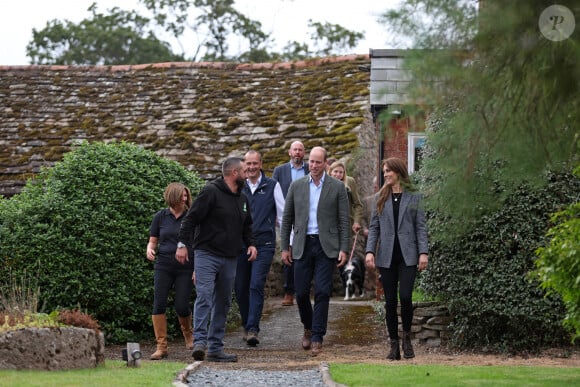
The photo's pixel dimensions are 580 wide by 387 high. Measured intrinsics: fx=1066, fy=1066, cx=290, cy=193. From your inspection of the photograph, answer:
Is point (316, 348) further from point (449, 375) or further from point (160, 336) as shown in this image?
point (449, 375)

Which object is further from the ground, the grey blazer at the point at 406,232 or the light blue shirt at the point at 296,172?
the light blue shirt at the point at 296,172

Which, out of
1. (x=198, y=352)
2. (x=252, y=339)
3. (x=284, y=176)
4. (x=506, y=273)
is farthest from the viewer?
(x=284, y=176)

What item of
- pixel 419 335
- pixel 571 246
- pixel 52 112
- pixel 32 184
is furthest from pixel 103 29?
pixel 571 246

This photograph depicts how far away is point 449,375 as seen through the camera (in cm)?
980

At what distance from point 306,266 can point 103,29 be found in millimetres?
36069

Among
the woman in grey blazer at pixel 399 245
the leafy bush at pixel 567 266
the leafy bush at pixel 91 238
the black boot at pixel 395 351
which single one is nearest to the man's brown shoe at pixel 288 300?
the leafy bush at pixel 91 238

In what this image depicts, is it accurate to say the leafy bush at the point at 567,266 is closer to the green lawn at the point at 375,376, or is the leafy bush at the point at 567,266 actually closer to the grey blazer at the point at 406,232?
the green lawn at the point at 375,376

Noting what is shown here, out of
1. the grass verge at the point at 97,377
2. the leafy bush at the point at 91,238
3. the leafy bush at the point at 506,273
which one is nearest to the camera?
the grass verge at the point at 97,377

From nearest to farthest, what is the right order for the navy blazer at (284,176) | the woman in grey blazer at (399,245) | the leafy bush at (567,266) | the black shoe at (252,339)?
1. the leafy bush at (567,266)
2. the woman in grey blazer at (399,245)
3. the black shoe at (252,339)
4. the navy blazer at (284,176)

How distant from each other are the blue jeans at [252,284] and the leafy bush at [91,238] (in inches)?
47.5

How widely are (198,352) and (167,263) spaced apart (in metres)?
1.36

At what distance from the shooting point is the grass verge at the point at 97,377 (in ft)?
29.1

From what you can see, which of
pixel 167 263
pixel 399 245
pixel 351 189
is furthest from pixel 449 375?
pixel 351 189

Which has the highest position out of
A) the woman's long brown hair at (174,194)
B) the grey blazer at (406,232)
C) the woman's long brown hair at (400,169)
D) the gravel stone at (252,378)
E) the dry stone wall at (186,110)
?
the dry stone wall at (186,110)
